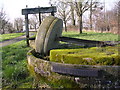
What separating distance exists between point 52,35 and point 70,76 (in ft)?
7.42

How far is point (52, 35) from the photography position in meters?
6.04

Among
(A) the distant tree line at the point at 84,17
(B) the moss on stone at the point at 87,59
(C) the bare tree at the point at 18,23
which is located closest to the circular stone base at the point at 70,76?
(B) the moss on stone at the point at 87,59

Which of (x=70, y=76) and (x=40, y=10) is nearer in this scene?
(x=70, y=76)

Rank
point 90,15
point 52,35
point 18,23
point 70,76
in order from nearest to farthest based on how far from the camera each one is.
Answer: point 70,76 < point 52,35 < point 90,15 < point 18,23

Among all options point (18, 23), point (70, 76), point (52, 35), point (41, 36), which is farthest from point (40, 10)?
point (18, 23)

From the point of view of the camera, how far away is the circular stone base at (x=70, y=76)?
12.5 feet

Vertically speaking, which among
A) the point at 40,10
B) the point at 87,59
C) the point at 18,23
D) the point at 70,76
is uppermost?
the point at 18,23

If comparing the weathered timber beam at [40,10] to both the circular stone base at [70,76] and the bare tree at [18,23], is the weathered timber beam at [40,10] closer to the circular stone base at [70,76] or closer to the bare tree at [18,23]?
the circular stone base at [70,76]

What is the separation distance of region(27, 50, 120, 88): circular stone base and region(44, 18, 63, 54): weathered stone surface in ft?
3.58

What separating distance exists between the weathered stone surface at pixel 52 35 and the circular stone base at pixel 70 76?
1092mm

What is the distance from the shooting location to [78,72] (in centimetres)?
396

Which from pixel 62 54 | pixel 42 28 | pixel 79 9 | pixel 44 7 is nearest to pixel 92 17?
pixel 79 9

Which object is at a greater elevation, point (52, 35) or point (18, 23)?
point (18, 23)

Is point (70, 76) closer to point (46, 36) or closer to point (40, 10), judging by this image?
point (46, 36)
